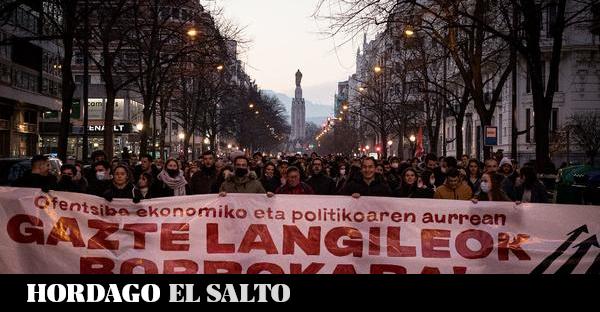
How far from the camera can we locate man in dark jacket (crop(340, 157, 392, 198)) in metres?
9.91

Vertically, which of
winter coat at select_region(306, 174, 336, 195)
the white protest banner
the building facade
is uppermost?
the building facade

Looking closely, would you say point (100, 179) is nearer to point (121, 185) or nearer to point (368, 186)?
point (121, 185)

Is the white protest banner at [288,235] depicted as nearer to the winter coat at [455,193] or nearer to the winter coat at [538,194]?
the winter coat at [455,193]

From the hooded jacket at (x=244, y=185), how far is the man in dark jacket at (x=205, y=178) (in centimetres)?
295

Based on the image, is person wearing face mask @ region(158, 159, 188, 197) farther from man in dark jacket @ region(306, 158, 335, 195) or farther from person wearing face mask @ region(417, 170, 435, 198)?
person wearing face mask @ region(417, 170, 435, 198)

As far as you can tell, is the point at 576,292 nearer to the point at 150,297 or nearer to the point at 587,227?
the point at 587,227

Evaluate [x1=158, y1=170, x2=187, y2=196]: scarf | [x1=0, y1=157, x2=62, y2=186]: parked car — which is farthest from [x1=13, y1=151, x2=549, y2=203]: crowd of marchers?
[x1=0, y1=157, x2=62, y2=186]: parked car

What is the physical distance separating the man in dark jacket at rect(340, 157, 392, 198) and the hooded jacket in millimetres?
1128

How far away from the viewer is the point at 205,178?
13719 millimetres

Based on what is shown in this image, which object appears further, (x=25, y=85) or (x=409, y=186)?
(x=25, y=85)

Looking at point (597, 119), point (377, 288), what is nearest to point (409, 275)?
point (377, 288)

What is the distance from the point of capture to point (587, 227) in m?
8.16

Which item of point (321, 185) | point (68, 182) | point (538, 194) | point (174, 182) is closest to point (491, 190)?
point (538, 194)

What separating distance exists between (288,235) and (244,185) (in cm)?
212
